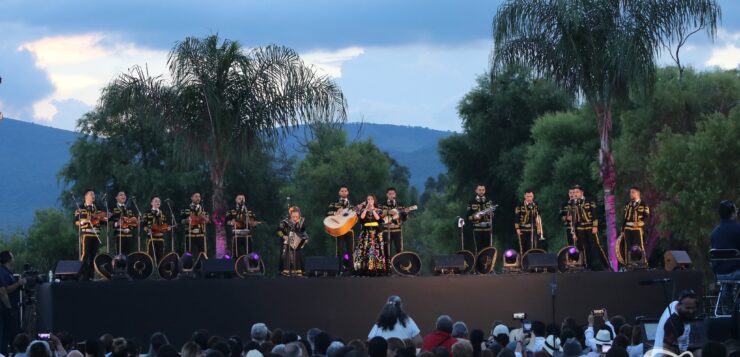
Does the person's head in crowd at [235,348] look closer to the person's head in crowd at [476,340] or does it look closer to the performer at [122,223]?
the person's head in crowd at [476,340]

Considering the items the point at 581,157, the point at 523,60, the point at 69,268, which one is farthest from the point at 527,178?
the point at 69,268

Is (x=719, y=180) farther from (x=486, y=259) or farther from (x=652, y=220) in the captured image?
(x=486, y=259)

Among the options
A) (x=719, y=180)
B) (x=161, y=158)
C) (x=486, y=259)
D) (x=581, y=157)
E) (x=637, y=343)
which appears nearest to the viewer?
(x=637, y=343)

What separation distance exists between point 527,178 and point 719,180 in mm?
11518

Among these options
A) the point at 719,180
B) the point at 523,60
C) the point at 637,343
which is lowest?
the point at 637,343

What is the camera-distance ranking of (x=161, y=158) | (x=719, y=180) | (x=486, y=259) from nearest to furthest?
(x=486, y=259) < (x=719, y=180) < (x=161, y=158)

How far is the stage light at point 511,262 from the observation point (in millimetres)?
27922

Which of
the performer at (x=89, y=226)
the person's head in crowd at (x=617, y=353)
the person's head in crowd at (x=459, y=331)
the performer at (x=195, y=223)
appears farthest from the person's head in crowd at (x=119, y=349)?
the performer at (x=195, y=223)

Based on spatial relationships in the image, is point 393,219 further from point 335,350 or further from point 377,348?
point 377,348

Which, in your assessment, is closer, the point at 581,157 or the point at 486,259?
the point at 486,259

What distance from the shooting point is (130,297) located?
24547 millimetres

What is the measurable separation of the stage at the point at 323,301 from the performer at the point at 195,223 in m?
2.99

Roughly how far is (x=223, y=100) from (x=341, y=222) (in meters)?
4.13

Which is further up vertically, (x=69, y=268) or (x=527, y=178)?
(x=527, y=178)
